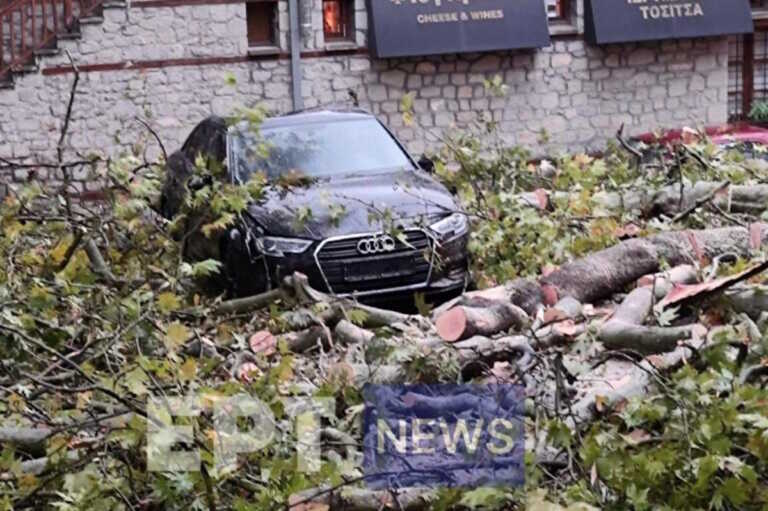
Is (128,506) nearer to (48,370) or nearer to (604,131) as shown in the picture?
(48,370)

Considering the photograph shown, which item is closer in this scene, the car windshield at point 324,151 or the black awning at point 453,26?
the car windshield at point 324,151

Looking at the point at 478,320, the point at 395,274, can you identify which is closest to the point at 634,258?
the point at 478,320

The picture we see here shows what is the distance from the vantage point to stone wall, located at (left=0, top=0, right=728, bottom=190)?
1844 cm

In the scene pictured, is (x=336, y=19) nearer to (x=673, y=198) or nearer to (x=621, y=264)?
(x=673, y=198)

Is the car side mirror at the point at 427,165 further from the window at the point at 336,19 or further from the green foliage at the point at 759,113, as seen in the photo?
the green foliage at the point at 759,113

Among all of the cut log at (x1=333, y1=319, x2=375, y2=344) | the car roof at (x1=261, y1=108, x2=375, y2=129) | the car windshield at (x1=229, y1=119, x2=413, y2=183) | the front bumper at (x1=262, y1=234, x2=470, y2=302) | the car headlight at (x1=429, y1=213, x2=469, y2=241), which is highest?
the car roof at (x1=261, y1=108, x2=375, y2=129)

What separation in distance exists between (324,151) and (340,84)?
9275 millimetres

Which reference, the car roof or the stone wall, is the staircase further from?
the car roof

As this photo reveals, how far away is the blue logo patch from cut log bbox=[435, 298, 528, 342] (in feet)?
2.93

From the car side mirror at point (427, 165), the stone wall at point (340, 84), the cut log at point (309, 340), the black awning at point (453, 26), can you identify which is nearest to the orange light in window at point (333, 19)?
the stone wall at point (340, 84)

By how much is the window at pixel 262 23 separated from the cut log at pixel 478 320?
528 inches

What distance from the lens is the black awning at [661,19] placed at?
20438 mm

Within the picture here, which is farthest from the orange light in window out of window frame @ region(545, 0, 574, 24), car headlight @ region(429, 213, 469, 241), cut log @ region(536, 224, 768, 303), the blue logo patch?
the blue logo patch

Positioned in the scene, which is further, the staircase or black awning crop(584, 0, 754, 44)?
black awning crop(584, 0, 754, 44)
